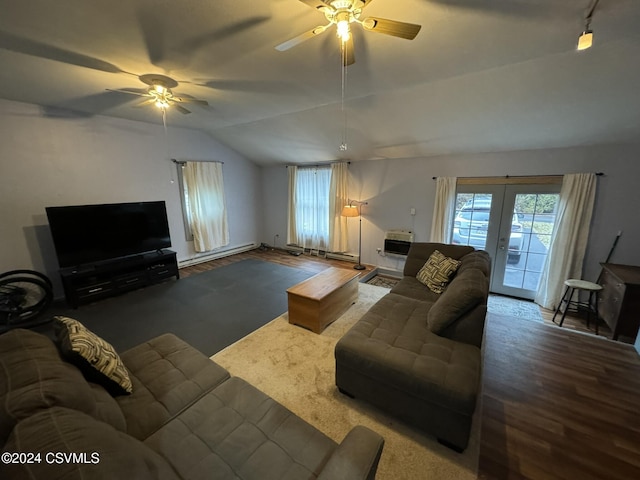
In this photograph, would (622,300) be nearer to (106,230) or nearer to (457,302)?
(457,302)

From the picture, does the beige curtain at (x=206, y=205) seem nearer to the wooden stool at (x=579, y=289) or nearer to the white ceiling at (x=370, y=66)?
the white ceiling at (x=370, y=66)

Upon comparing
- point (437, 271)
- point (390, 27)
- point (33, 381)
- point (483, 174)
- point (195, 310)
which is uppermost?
point (390, 27)

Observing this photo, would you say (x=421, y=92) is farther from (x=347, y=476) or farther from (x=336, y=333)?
(x=347, y=476)

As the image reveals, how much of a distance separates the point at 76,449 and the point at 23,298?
4.01m

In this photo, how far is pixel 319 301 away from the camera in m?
2.90

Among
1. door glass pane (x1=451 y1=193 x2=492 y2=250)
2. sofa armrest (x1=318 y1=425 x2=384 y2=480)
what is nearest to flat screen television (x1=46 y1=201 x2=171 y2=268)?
sofa armrest (x1=318 y1=425 x2=384 y2=480)

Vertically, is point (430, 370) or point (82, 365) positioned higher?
point (82, 365)

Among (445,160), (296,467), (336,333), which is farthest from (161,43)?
(445,160)

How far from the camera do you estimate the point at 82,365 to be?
135 centimetres

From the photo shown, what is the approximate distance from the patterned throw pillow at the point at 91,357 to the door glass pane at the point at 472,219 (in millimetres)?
4772

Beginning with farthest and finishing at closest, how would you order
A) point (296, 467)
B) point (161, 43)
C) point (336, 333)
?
point (336, 333), point (161, 43), point (296, 467)

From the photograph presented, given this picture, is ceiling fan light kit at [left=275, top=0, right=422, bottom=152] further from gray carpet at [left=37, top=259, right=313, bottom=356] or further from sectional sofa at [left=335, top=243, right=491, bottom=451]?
gray carpet at [left=37, top=259, right=313, bottom=356]

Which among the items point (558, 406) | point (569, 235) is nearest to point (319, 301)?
point (558, 406)

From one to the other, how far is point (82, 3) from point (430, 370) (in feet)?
10.9
